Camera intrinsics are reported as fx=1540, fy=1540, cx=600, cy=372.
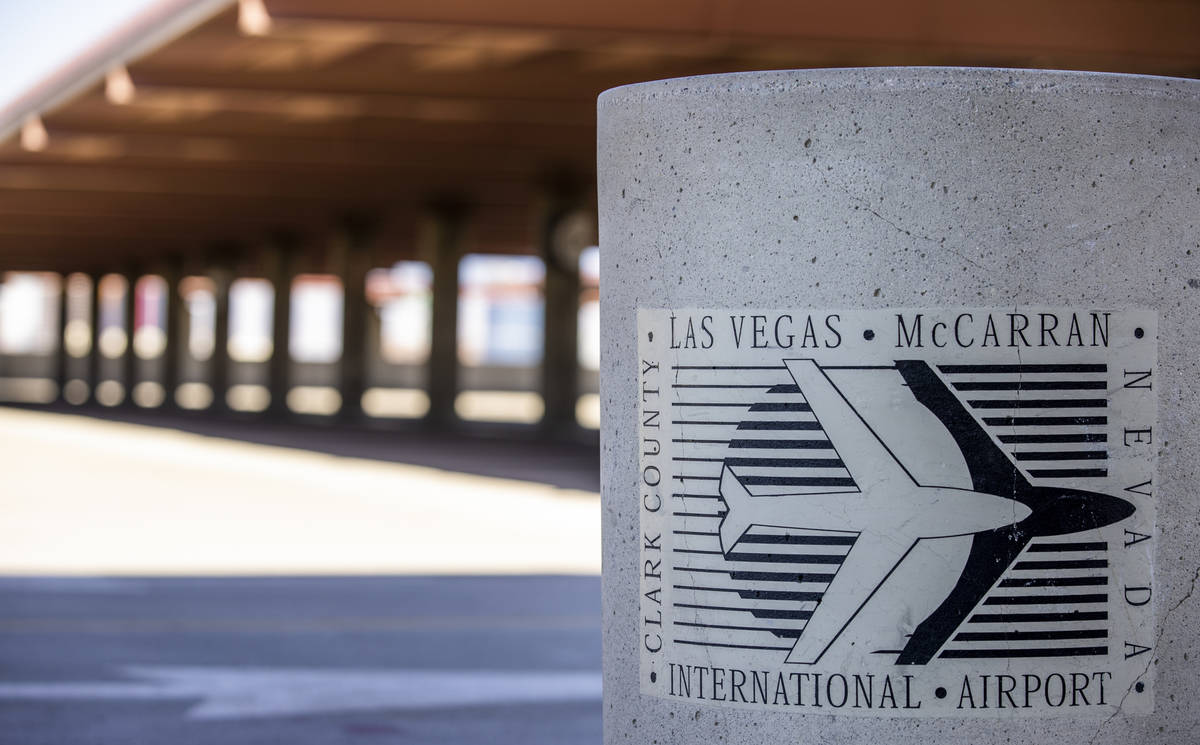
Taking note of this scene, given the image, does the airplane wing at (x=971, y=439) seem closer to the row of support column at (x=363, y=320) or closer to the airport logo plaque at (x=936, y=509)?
the airport logo plaque at (x=936, y=509)

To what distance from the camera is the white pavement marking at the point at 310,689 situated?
577 centimetres

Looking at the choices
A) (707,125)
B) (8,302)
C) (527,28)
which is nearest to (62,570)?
(707,125)

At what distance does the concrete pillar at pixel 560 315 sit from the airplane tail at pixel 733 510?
79.2 feet

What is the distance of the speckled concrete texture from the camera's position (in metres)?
3.24

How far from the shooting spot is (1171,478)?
3344mm

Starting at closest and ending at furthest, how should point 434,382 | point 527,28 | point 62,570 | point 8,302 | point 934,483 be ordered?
point 934,483
point 62,570
point 527,28
point 434,382
point 8,302

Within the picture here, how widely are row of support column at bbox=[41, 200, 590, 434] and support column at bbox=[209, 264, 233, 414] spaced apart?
30 millimetres

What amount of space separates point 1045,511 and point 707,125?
1.10 m

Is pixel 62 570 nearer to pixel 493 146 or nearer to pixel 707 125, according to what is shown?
pixel 707 125

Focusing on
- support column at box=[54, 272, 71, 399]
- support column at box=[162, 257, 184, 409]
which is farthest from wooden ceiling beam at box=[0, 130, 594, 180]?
support column at box=[54, 272, 71, 399]

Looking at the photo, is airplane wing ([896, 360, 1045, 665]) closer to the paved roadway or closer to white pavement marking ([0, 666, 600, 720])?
the paved roadway

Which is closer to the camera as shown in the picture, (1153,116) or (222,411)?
(1153,116)

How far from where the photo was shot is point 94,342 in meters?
56.2

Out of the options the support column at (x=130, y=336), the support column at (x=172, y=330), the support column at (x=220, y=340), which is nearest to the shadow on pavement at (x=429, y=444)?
the support column at (x=220, y=340)
